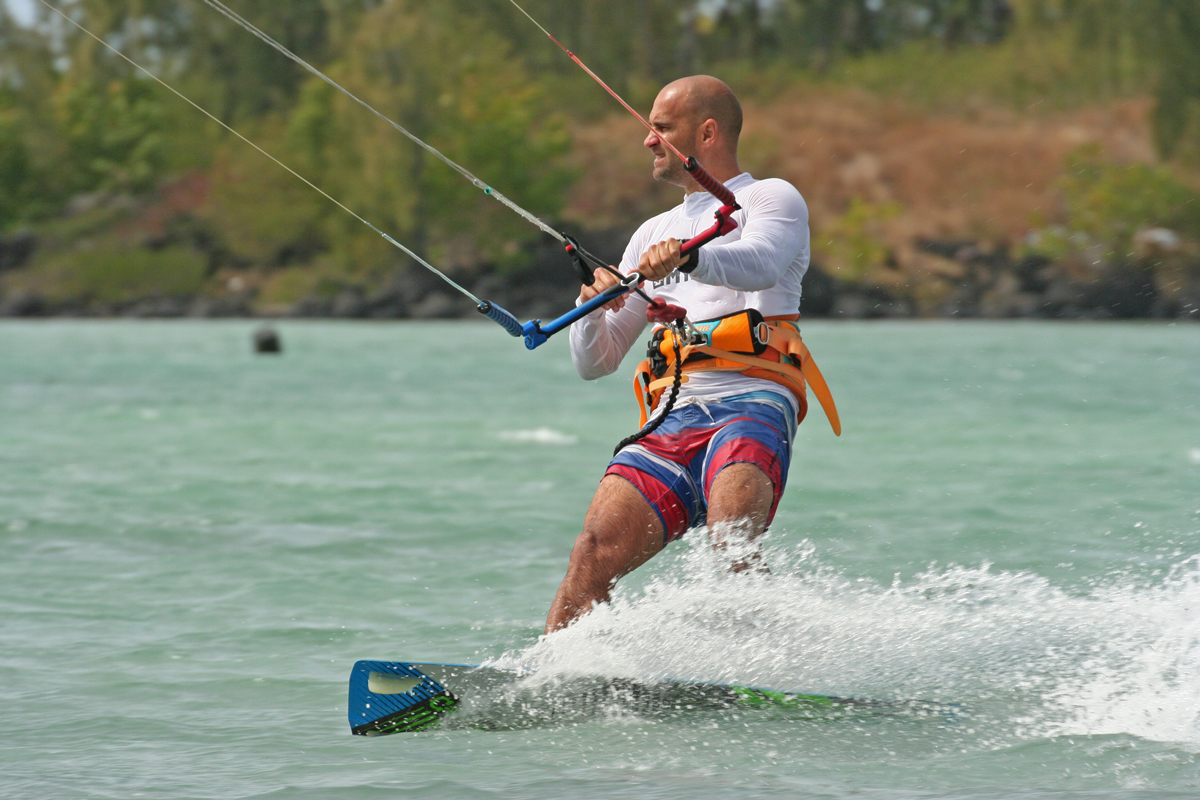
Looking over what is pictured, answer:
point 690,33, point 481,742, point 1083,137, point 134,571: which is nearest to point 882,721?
point 481,742

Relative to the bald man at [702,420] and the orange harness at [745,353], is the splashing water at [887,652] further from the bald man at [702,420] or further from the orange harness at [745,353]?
the orange harness at [745,353]

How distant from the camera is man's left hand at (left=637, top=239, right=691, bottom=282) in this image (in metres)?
3.92

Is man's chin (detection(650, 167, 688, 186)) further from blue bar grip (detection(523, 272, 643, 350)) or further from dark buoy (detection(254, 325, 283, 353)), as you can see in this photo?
dark buoy (detection(254, 325, 283, 353))

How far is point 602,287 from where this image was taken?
4234 mm

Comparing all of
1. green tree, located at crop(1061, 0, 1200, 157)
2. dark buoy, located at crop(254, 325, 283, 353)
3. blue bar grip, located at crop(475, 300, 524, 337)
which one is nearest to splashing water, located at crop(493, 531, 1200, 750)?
blue bar grip, located at crop(475, 300, 524, 337)

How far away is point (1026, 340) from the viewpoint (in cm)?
4312

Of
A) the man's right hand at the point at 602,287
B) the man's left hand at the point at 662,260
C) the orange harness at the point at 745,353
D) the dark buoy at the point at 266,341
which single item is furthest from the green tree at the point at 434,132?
the man's left hand at the point at 662,260

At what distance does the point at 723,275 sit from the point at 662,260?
0.18 m

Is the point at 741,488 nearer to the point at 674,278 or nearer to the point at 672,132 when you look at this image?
the point at 674,278

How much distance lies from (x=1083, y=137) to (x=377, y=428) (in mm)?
57538

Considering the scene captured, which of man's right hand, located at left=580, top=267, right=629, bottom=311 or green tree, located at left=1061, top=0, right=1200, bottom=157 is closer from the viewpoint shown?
man's right hand, located at left=580, top=267, right=629, bottom=311

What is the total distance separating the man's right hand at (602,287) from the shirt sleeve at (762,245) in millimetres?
260

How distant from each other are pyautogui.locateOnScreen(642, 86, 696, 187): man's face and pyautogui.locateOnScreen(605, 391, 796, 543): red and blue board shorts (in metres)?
0.66

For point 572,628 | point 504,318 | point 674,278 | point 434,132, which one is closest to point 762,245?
point 674,278
